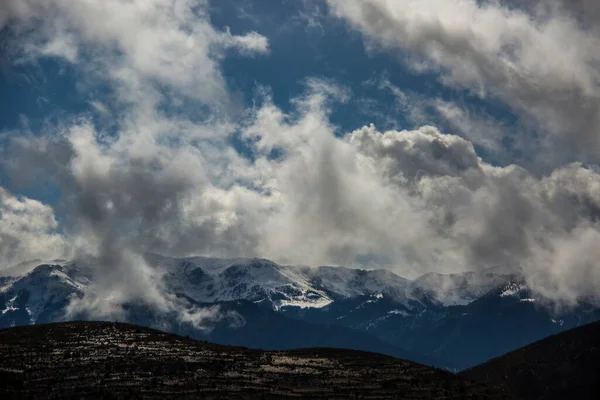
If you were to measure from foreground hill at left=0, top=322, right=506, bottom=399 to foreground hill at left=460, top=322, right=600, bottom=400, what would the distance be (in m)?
14.5

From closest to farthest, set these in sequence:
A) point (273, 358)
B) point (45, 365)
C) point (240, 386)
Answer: point (240, 386), point (45, 365), point (273, 358)

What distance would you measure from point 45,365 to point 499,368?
179 ft

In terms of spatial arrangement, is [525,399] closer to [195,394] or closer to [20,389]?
[195,394]

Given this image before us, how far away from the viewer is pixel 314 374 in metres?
69.2

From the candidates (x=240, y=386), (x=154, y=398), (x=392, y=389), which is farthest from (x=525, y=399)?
(x=154, y=398)

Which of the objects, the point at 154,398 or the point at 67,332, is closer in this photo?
the point at 154,398

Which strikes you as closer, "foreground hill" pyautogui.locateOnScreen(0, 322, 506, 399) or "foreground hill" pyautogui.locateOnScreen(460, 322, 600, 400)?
"foreground hill" pyautogui.locateOnScreen(0, 322, 506, 399)

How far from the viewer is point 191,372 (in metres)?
67.6

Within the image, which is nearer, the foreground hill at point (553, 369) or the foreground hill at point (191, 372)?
the foreground hill at point (191, 372)

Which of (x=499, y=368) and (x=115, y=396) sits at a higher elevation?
(x=499, y=368)

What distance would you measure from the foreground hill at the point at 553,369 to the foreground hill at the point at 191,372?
14.5m

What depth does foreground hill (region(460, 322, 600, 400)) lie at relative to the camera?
8000cm

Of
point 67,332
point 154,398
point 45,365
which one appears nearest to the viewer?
point 154,398

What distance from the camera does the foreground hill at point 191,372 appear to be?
202 ft
